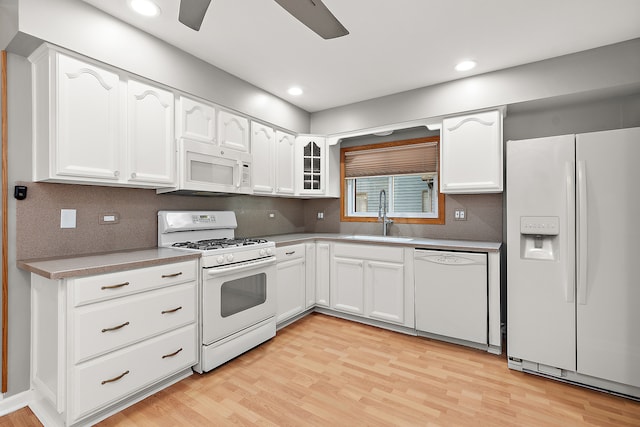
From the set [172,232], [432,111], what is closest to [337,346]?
[172,232]

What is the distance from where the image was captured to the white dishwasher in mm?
2600

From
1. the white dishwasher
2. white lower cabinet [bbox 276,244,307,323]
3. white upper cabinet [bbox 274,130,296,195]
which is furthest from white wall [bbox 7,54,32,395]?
the white dishwasher

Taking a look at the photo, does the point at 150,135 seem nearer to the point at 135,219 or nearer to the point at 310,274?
the point at 135,219

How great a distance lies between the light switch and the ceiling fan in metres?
1.53

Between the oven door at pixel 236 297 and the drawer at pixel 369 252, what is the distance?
2.70 ft

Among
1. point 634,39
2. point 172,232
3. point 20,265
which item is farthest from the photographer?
point 172,232

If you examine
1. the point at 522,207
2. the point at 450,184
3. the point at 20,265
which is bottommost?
the point at 20,265

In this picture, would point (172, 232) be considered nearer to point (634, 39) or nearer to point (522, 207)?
point (522, 207)

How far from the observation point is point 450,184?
298 cm

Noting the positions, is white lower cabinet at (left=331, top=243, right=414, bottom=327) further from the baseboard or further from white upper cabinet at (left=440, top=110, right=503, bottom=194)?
the baseboard

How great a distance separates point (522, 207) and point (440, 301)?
42.0 inches

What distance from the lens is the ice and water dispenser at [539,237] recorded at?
7.11 feet

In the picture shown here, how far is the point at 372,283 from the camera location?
10.3 feet


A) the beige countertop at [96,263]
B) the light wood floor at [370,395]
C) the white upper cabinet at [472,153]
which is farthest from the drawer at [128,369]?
the white upper cabinet at [472,153]
